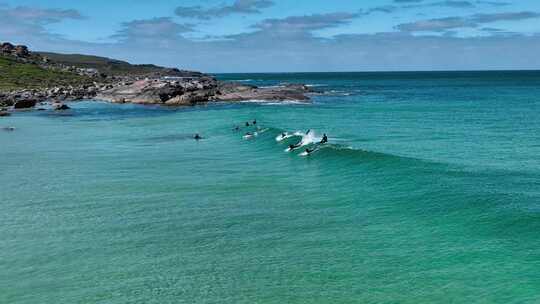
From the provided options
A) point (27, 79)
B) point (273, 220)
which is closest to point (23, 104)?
point (27, 79)

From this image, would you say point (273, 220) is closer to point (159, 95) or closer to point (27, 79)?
point (159, 95)

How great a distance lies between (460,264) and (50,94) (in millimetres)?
133061

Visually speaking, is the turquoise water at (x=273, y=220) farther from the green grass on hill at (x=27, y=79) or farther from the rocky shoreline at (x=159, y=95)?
the green grass on hill at (x=27, y=79)

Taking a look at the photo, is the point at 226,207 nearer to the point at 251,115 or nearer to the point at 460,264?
the point at 460,264

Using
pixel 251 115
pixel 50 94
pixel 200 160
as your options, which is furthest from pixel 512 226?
pixel 50 94

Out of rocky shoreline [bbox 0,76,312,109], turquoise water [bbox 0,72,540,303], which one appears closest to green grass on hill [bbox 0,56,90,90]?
rocky shoreline [bbox 0,76,312,109]

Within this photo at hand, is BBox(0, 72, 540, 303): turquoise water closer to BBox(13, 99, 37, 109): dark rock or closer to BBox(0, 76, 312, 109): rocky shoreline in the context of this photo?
BBox(13, 99, 37, 109): dark rock

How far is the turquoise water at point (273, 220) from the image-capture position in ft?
81.6

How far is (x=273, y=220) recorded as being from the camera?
34.9 m

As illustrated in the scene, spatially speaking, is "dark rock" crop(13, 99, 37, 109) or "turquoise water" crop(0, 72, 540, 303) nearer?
"turquoise water" crop(0, 72, 540, 303)

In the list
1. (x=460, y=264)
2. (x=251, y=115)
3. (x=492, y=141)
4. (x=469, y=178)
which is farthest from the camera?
(x=251, y=115)

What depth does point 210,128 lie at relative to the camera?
84.4 m

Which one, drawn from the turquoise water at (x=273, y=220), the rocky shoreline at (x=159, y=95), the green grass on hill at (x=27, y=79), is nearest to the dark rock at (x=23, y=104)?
the rocky shoreline at (x=159, y=95)

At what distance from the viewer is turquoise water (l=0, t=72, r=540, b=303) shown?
2488 cm
